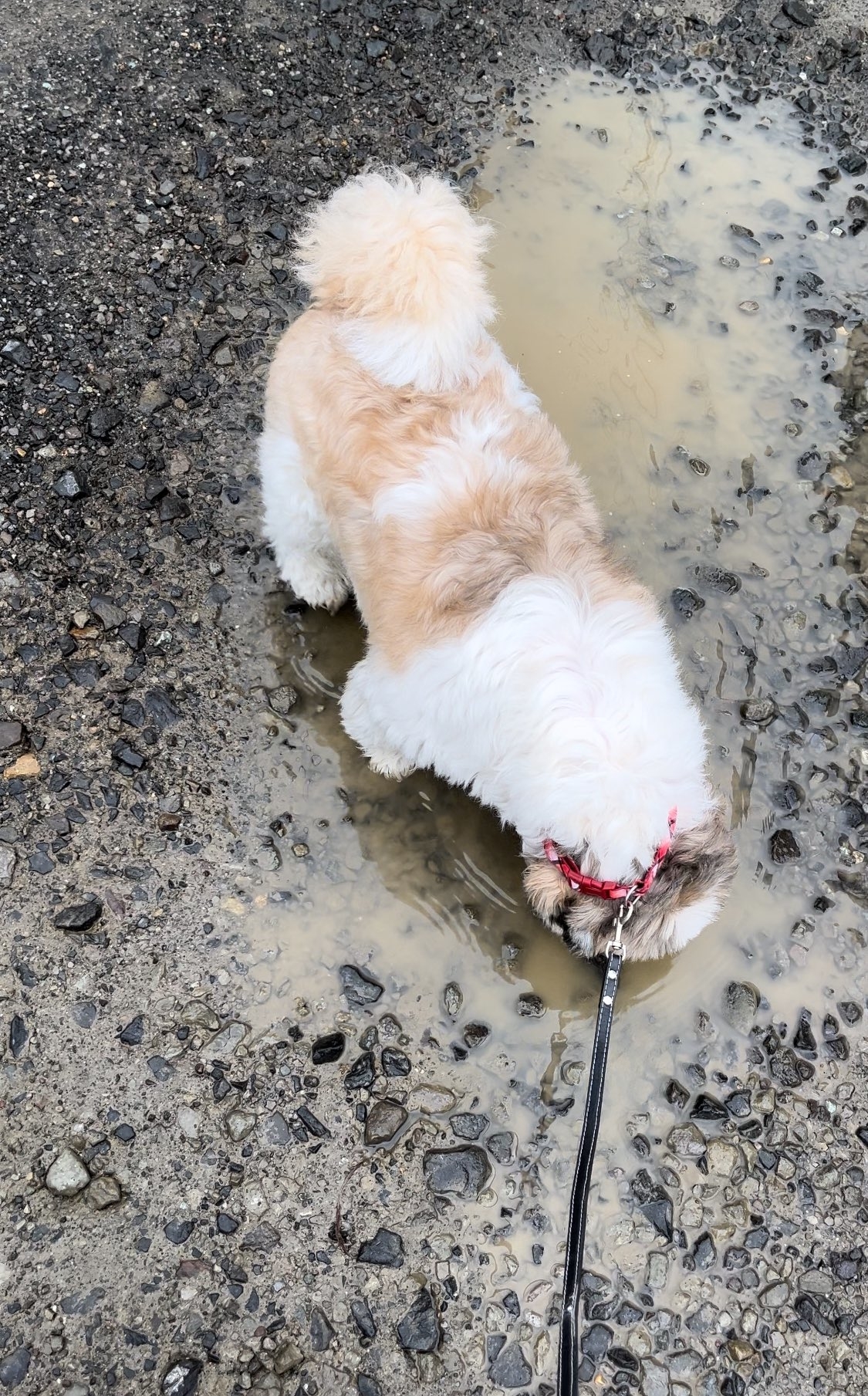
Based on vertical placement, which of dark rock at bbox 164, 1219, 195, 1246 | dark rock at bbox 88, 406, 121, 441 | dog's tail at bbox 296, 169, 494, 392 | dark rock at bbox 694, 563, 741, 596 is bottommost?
dark rock at bbox 164, 1219, 195, 1246

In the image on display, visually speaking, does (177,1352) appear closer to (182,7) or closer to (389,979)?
(389,979)

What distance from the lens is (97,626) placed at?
3475mm

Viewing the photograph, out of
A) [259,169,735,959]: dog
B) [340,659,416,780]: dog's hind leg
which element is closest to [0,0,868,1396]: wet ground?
[340,659,416,780]: dog's hind leg

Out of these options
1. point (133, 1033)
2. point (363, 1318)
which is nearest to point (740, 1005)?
point (363, 1318)

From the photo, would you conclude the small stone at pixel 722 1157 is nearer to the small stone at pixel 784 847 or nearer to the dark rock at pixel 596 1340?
the dark rock at pixel 596 1340

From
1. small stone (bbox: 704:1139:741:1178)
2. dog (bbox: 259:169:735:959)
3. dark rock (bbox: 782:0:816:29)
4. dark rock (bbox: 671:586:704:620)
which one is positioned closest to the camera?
dog (bbox: 259:169:735:959)

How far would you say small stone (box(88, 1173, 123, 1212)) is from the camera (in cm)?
265

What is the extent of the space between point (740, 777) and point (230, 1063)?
7.44ft

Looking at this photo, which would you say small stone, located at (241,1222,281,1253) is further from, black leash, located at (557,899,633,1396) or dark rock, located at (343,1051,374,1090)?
black leash, located at (557,899,633,1396)

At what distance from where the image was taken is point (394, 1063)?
2943mm

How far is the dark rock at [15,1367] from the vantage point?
2.46 meters

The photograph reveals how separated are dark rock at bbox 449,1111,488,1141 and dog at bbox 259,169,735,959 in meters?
0.67

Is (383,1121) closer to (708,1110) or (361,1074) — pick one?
(361,1074)

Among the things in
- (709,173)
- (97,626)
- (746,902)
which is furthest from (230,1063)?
(709,173)
